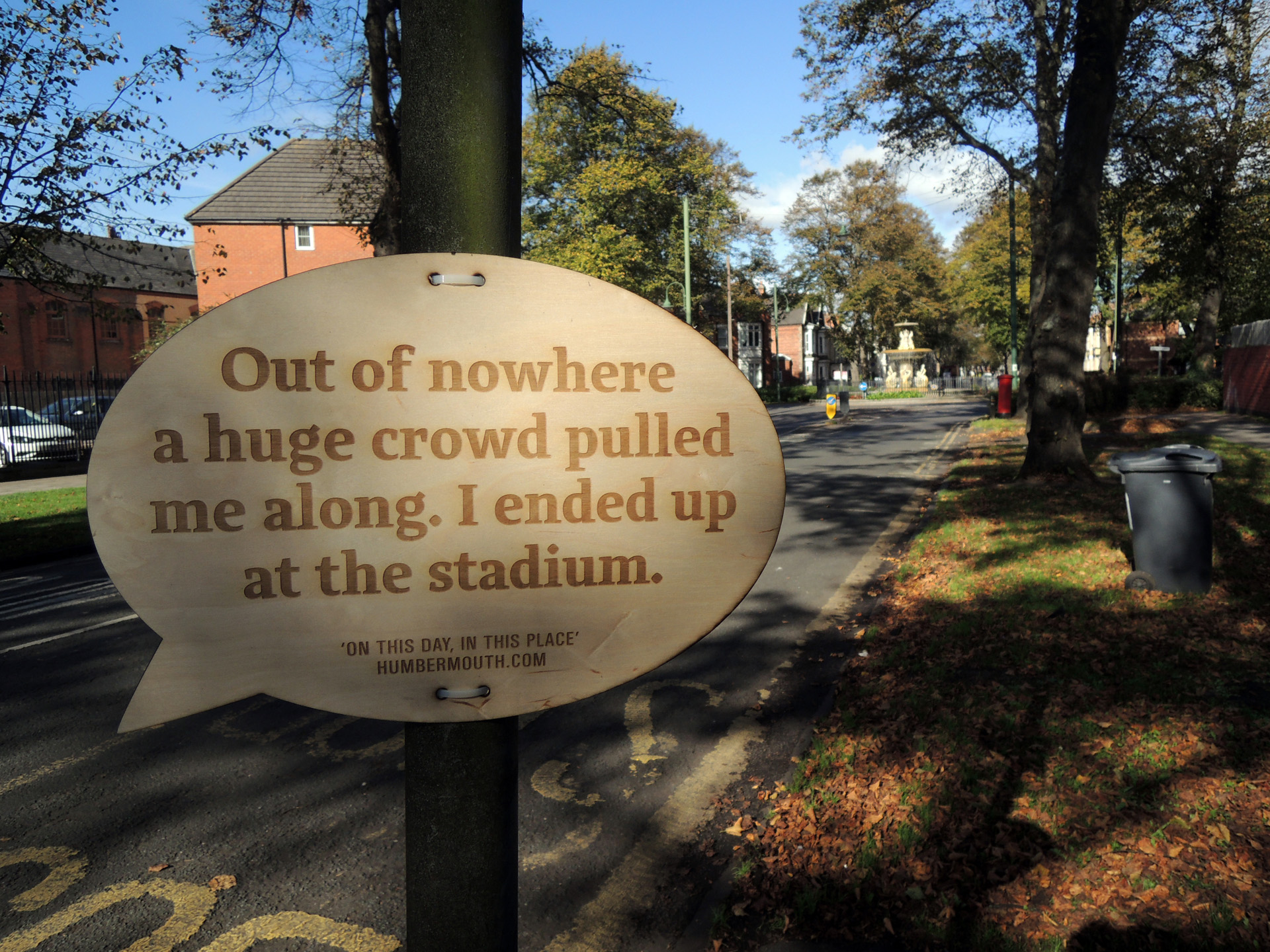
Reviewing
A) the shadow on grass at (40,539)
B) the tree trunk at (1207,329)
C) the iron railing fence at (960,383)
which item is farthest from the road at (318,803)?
the iron railing fence at (960,383)

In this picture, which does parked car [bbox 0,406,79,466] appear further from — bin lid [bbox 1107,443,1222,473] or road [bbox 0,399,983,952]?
bin lid [bbox 1107,443,1222,473]

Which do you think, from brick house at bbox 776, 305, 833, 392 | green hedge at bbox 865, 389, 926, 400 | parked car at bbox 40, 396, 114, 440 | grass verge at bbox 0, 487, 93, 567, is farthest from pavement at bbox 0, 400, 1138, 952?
brick house at bbox 776, 305, 833, 392

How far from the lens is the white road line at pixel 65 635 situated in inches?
255

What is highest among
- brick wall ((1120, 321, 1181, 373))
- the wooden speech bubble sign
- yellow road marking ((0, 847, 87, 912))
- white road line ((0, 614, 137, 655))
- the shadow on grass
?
brick wall ((1120, 321, 1181, 373))

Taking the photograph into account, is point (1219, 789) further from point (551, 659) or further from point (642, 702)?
point (551, 659)

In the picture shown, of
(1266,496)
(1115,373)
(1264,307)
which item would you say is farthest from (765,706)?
(1264,307)

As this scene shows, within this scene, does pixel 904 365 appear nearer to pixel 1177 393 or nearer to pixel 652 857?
pixel 1177 393

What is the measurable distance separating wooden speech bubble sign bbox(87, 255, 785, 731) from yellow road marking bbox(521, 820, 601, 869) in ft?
7.73

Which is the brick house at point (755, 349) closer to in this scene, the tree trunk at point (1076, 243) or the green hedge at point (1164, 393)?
the green hedge at point (1164, 393)

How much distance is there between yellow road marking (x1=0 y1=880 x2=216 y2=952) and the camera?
2947 millimetres

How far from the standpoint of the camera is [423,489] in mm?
1322

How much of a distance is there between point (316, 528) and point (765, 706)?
4.09 metres

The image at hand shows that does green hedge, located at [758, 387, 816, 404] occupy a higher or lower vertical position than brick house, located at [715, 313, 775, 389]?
lower

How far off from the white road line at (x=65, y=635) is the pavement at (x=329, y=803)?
0.05 m
